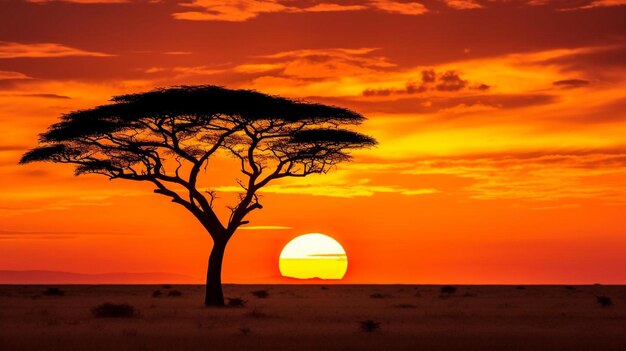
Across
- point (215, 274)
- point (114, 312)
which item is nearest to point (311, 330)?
point (114, 312)

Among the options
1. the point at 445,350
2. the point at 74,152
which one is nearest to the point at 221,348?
the point at 445,350

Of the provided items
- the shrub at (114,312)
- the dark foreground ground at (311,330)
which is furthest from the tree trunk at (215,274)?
the shrub at (114,312)

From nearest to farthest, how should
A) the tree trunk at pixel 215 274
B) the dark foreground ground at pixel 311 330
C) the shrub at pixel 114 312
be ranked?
the dark foreground ground at pixel 311 330, the shrub at pixel 114 312, the tree trunk at pixel 215 274

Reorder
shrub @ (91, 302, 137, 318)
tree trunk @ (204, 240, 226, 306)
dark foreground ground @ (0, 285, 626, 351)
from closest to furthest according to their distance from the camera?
dark foreground ground @ (0, 285, 626, 351)
shrub @ (91, 302, 137, 318)
tree trunk @ (204, 240, 226, 306)

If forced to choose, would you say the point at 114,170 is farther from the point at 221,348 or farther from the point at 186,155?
the point at 221,348

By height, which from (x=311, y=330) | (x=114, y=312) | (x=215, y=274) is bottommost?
(x=311, y=330)

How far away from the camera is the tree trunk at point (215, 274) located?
4900 centimetres

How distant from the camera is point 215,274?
4969 cm

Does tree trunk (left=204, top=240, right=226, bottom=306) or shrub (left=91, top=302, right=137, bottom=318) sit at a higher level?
tree trunk (left=204, top=240, right=226, bottom=306)

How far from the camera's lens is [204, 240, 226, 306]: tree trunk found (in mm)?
49000

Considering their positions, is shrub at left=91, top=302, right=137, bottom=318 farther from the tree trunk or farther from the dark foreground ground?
the tree trunk

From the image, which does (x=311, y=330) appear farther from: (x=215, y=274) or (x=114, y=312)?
(x=215, y=274)

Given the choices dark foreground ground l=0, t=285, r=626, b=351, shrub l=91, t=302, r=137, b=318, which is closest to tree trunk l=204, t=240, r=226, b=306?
dark foreground ground l=0, t=285, r=626, b=351

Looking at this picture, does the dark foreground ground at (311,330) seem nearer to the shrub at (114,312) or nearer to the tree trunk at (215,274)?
the shrub at (114,312)
